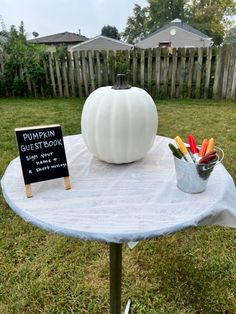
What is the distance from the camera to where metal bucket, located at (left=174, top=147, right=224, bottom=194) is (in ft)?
2.55

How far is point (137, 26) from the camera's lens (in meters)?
45.3

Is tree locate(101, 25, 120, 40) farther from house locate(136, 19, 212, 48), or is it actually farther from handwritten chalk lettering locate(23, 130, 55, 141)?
handwritten chalk lettering locate(23, 130, 55, 141)

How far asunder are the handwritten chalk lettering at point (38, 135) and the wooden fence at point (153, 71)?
491cm

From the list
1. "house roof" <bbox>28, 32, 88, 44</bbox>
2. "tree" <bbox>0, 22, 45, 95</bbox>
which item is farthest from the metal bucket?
"house roof" <bbox>28, 32, 88, 44</bbox>

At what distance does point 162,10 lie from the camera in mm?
41562

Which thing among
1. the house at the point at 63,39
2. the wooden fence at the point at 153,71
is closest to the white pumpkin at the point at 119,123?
the wooden fence at the point at 153,71

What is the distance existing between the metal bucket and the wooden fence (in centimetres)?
491

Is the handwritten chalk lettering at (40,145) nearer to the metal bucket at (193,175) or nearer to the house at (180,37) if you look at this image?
the metal bucket at (193,175)

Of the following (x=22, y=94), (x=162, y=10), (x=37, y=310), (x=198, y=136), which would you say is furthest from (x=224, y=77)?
(x=162, y=10)

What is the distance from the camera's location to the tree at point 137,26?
44.0 metres

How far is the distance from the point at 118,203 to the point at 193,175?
23cm

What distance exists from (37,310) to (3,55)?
5821mm

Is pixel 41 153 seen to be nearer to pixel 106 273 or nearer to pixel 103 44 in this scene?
pixel 106 273

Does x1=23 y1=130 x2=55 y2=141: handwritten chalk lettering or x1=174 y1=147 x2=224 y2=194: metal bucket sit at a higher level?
x1=23 y1=130 x2=55 y2=141: handwritten chalk lettering
